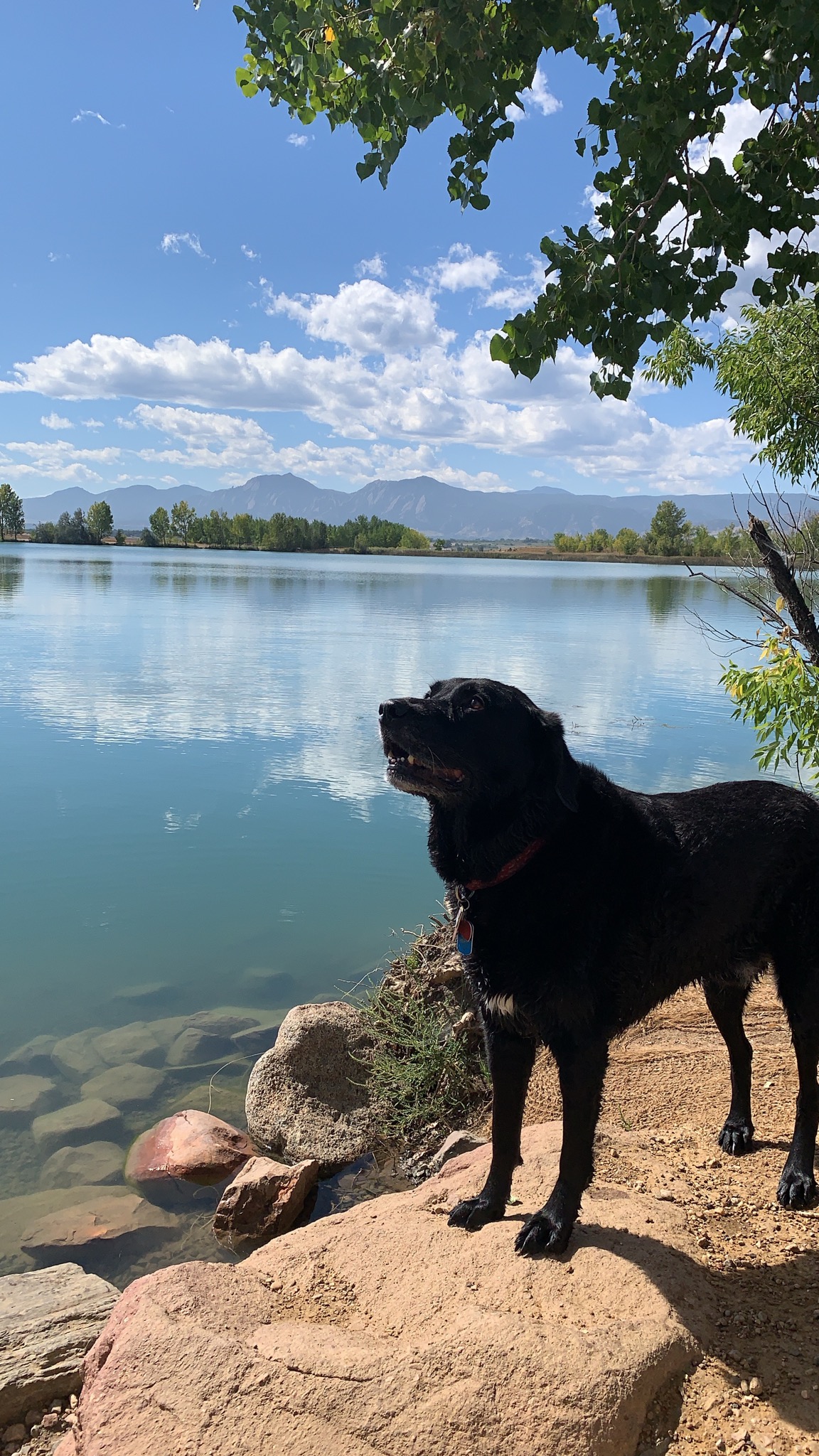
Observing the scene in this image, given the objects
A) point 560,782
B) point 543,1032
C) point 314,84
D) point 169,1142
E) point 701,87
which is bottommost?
point 169,1142

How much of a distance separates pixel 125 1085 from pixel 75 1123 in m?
0.57

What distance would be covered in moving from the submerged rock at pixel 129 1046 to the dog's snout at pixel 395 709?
5.11 metres

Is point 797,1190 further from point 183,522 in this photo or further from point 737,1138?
point 183,522

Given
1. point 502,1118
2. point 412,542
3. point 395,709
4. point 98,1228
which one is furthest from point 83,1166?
point 412,542

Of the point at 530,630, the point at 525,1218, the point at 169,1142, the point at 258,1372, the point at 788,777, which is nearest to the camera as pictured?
the point at 258,1372

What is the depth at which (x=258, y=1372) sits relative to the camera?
9.06ft

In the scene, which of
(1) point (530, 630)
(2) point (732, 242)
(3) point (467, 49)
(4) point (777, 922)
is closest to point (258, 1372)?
(4) point (777, 922)

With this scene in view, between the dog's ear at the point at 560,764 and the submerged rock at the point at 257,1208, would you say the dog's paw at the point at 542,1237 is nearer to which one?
the dog's ear at the point at 560,764

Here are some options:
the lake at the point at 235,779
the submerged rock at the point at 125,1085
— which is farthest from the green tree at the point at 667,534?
the submerged rock at the point at 125,1085

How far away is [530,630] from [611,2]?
3211cm

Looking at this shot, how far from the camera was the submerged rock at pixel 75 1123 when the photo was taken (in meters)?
6.17

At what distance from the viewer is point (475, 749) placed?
3506 mm

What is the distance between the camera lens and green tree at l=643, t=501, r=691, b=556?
11899 centimetres

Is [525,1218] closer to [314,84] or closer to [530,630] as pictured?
[314,84]
